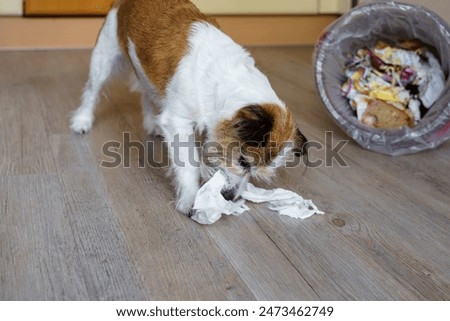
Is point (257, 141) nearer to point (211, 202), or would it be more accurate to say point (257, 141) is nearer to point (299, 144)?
point (299, 144)

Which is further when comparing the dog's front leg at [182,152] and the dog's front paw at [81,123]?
the dog's front paw at [81,123]

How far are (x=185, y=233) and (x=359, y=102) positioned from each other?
1.21 m

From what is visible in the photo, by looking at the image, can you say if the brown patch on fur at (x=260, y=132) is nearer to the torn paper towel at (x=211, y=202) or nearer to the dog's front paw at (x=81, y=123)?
the torn paper towel at (x=211, y=202)

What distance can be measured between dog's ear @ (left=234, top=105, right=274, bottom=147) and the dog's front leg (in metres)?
0.36

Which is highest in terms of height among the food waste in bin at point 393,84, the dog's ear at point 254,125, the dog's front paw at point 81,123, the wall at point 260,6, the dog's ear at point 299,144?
the dog's ear at point 254,125

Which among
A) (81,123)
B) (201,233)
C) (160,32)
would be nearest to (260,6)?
(81,123)

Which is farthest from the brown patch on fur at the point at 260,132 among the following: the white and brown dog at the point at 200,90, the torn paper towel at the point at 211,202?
the torn paper towel at the point at 211,202

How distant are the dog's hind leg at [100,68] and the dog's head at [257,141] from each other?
1.02 m

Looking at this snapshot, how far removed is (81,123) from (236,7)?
194 cm

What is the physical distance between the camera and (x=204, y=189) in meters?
1.81

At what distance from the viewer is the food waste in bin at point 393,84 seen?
2.54 meters

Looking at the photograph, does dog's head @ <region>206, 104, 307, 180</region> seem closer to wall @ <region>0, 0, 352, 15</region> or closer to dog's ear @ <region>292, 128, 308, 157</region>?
dog's ear @ <region>292, 128, 308, 157</region>

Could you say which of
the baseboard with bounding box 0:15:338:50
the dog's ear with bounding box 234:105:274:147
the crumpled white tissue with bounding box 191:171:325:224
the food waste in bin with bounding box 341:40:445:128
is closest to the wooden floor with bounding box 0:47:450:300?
the crumpled white tissue with bounding box 191:171:325:224

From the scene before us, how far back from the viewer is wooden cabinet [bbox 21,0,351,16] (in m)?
3.68
